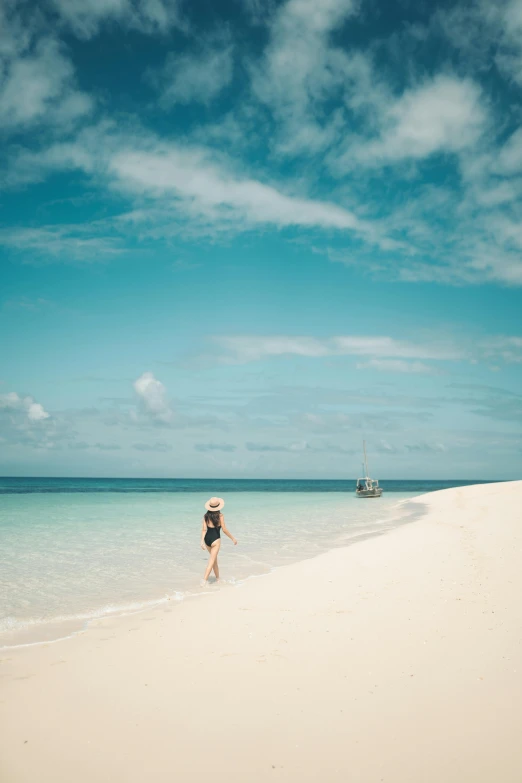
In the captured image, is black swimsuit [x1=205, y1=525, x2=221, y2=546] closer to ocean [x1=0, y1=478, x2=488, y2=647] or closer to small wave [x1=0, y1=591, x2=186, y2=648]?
ocean [x1=0, y1=478, x2=488, y2=647]

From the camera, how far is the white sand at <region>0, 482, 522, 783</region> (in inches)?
153

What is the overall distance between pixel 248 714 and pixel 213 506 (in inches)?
269

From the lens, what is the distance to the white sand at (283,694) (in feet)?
12.8

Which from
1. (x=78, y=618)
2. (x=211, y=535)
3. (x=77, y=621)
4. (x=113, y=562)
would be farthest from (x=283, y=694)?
(x=113, y=562)

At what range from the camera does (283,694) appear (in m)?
4.95

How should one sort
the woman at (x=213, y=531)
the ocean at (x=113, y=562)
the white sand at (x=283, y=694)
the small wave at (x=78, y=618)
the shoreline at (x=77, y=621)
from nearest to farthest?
the white sand at (x=283, y=694) < the shoreline at (x=77, y=621) < the small wave at (x=78, y=618) < the ocean at (x=113, y=562) < the woman at (x=213, y=531)

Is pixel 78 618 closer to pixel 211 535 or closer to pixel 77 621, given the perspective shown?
pixel 77 621

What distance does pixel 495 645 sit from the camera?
5.97m

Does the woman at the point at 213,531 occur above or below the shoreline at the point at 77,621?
Answer: above

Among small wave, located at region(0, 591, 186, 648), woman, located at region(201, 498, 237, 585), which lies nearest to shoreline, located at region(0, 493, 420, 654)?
small wave, located at region(0, 591, 186, 648)

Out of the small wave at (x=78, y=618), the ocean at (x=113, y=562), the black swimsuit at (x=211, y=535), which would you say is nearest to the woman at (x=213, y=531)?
the black swimsuit at (x=211, y=535)

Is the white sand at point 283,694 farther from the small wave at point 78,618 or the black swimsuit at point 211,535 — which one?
the black swimsuit at point 211,535

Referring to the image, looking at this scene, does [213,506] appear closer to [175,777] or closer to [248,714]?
[248,714]

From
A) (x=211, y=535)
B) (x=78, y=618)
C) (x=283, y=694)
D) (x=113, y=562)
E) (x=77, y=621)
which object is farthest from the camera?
(x=113, y=562)
